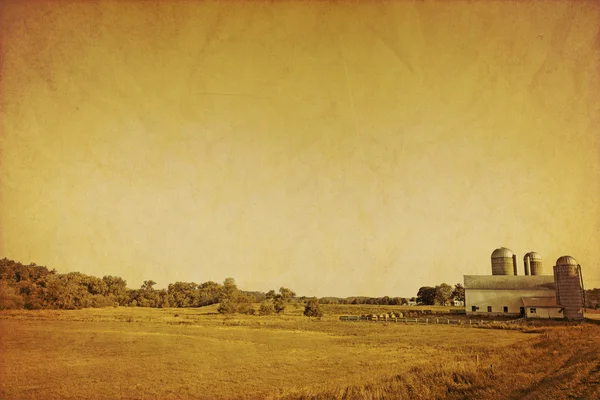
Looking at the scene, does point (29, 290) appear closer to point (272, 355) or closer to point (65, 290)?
point (65, 290)

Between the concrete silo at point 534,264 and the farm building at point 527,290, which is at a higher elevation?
the concrete silo at point 534,264

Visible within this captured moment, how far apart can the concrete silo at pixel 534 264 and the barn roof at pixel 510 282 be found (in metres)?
6.24

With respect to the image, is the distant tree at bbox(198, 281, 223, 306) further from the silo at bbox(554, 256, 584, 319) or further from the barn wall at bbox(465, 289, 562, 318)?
the silo at bbox(554, 256, 584, 319)

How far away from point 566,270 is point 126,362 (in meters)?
52.1

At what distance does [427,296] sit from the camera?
371ft

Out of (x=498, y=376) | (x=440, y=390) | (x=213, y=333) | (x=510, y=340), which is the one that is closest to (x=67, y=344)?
(x=213, y=333)

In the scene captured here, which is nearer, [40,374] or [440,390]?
[440,390]

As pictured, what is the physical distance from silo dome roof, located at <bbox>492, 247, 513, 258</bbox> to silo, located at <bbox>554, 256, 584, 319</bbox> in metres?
10.9

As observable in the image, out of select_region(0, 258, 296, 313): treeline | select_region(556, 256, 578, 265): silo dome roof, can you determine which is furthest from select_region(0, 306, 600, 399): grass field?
select_region(0, 258, 296, 313): treeline

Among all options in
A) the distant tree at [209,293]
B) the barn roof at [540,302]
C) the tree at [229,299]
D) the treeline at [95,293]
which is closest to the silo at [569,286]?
the barn roof at [540,302]

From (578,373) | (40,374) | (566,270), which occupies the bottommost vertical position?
(40,374)

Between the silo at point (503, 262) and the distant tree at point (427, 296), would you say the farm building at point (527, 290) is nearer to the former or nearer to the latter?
the silo at point (503, 262)

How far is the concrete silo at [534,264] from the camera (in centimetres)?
6259

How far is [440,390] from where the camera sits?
15703mm
